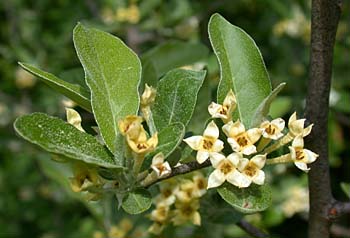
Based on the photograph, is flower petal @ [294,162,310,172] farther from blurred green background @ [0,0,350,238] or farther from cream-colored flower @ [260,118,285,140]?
blurred green background @ [0,0,350,238]

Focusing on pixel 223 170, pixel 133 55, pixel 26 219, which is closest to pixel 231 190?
pixel 223 170

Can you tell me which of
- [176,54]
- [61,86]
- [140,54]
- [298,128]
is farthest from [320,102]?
[140,54]

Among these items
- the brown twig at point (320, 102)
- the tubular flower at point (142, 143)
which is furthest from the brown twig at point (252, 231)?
the tubular flower at point (142, 143)

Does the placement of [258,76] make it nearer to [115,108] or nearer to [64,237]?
[115,108]

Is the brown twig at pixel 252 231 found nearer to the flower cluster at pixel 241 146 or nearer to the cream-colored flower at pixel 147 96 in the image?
the flower cluster at pixel 241 146

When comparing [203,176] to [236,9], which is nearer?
[203,176]

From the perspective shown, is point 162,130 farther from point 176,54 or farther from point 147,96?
point 176,54

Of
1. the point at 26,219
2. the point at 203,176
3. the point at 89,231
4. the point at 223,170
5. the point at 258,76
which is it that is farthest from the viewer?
the point at 26,219
